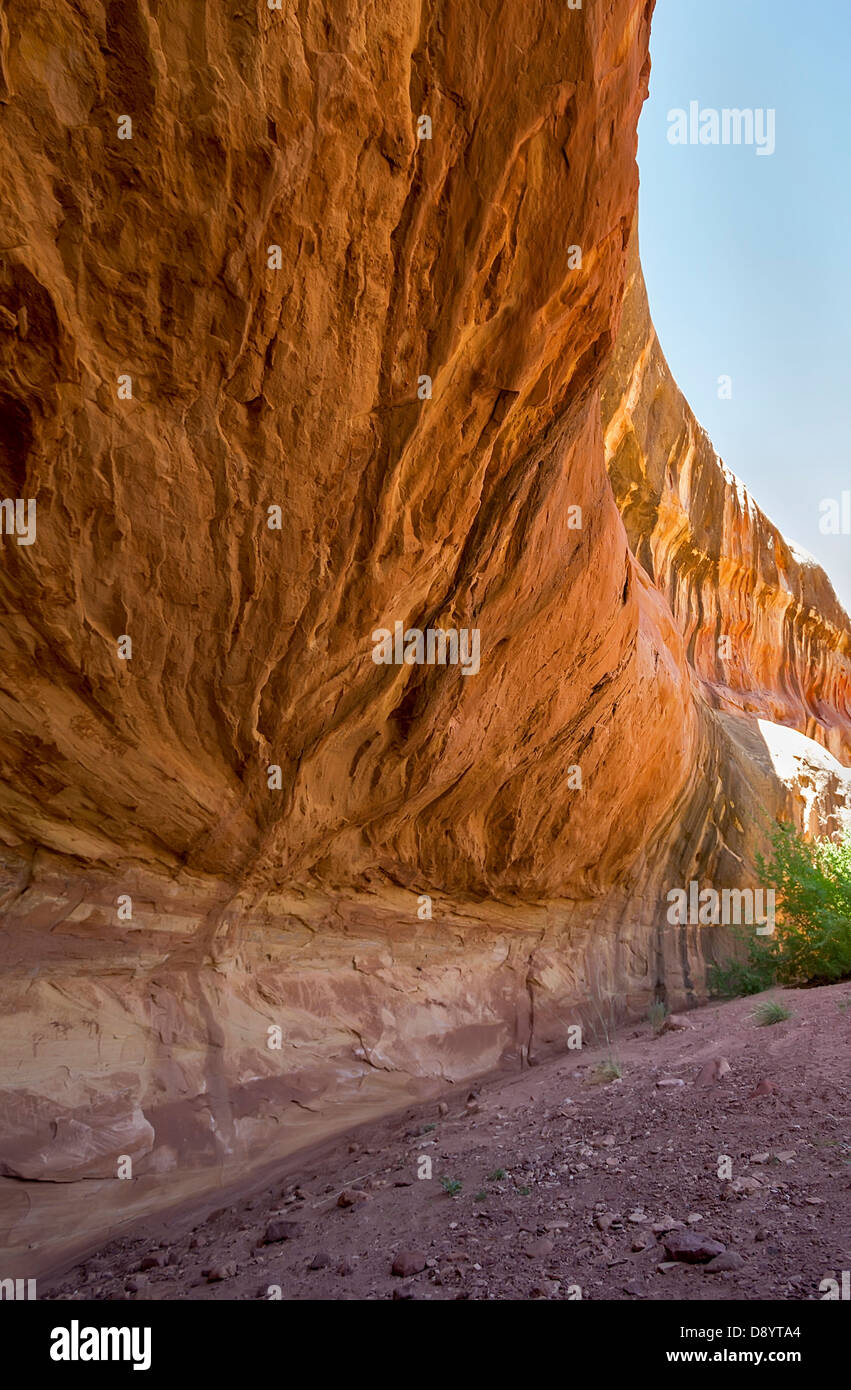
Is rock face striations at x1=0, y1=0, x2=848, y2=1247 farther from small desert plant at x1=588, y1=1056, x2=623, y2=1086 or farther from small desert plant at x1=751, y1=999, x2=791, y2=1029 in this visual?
small desert plant at x1=751, y1=999, x2=791, y2=1029

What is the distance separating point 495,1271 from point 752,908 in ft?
29.5

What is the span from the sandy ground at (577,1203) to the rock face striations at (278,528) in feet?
1.98

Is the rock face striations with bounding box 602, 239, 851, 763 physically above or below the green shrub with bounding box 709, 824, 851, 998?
above

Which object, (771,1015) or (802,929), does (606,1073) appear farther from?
(802,929)

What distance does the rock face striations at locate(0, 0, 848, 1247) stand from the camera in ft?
11.3

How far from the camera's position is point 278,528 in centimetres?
469

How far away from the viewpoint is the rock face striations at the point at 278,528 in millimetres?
3455

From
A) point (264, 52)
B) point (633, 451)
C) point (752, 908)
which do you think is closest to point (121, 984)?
point (264, 52)

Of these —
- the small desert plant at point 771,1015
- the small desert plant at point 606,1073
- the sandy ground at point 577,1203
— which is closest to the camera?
the sandy ground at point 577,1203

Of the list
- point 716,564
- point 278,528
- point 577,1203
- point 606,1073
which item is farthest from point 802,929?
point 716,564

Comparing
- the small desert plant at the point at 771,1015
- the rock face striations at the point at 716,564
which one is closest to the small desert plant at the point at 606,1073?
the small desert plant at the point at 771,1015

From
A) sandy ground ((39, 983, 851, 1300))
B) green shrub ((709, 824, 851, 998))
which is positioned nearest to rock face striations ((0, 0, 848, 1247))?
sandy ground ((39, 983, 851, 1300))

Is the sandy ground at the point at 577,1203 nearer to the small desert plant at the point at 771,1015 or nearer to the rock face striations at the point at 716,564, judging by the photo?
the small desert plant at the point at 771,1015

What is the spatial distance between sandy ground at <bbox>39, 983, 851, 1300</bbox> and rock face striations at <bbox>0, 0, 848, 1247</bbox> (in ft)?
1.98
